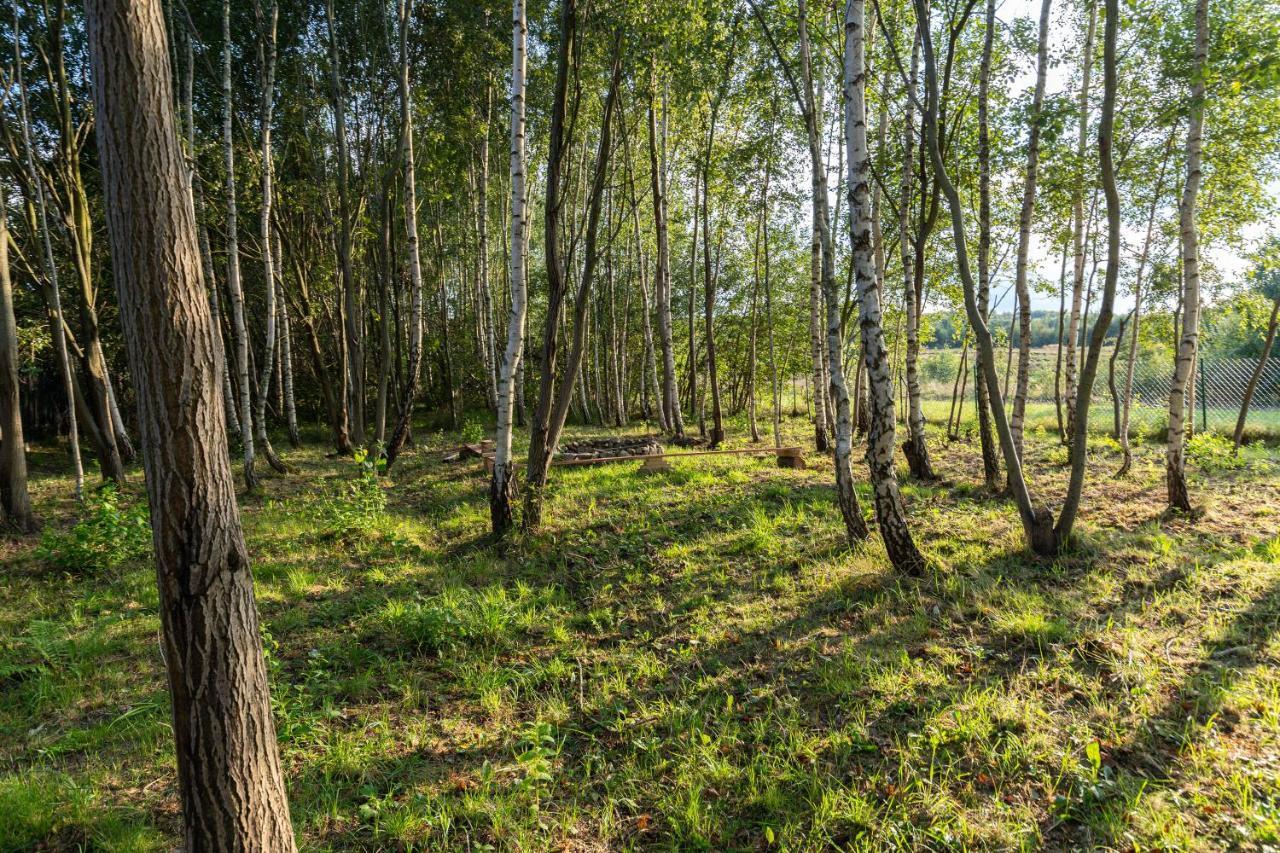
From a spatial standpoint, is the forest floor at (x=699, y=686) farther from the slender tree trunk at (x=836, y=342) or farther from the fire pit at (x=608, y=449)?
the fire pit at (x=608, y=449)

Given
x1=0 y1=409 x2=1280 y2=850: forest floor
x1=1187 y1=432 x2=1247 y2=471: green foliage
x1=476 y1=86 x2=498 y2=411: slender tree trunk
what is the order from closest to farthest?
1. x1=0 y1=409 x2=1280 y2=850: forest floor
2. x1=1187 y1=432 x2=1247 y2=471: green foliage
3. x1=476 y1=86 x2=498 y2=411: slender tree trunk

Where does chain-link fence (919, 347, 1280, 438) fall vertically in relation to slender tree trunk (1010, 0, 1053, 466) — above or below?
below

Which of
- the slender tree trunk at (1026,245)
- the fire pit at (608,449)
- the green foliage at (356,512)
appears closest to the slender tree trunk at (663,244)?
the fire pit at (608,449)

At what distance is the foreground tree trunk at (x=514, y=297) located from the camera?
6320mm

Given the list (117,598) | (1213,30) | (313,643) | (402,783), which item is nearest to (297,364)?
(117,598)

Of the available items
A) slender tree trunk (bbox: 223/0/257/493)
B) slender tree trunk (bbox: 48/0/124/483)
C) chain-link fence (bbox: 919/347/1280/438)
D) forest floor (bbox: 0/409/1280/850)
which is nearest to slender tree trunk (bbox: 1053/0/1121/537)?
forest floor (bbox: 0/409/1280/850)

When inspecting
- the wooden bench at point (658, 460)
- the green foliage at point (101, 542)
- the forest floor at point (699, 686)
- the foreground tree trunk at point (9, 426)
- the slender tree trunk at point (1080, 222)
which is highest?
the slender tree trunk at point (1080, 222)

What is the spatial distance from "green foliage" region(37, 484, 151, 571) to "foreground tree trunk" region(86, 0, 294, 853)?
5577 mm

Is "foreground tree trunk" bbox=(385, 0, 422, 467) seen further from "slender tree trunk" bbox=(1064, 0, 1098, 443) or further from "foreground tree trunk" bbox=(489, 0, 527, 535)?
"slender tree trunk" bbox=(1064, 0, 1098, 443)

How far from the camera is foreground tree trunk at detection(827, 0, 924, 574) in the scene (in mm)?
5098

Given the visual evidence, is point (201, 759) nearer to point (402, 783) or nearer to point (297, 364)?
point (402, 783)

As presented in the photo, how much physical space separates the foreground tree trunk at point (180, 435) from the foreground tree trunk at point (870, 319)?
15.0 feet

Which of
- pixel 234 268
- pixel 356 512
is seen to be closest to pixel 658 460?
pixel 356 512

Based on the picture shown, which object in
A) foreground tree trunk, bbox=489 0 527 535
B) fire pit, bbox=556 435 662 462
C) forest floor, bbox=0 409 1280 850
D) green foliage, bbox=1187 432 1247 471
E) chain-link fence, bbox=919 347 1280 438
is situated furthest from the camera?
chain-link fence, bbox=919 347 1280 438
